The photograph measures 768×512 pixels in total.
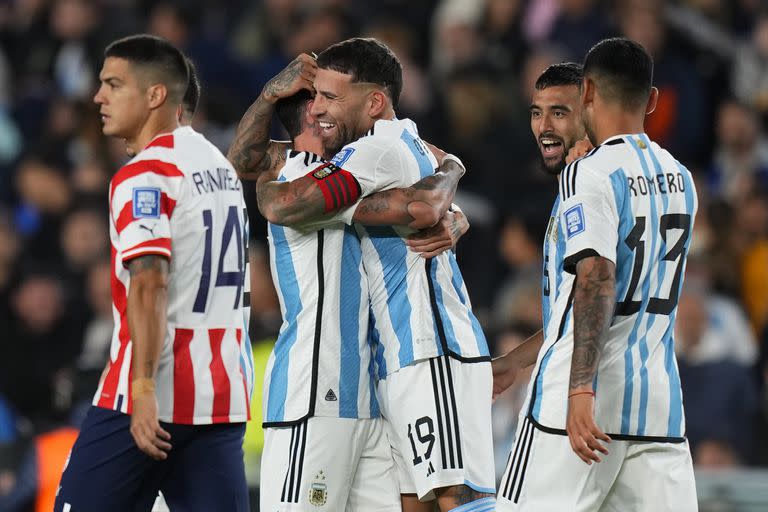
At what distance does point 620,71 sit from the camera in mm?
4980

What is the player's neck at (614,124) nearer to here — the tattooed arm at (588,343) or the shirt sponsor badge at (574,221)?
the shirt sponsor badge at (574,221)

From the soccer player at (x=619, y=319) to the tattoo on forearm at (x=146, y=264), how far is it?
1.41 metres

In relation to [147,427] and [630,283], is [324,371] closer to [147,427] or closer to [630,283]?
[147,427]

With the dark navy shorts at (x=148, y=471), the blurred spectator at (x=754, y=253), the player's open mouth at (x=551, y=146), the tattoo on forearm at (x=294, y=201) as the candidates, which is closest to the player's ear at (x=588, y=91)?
the player's open mouth at (x=551, y=146)

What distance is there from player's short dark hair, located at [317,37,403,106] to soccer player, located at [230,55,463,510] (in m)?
0.39

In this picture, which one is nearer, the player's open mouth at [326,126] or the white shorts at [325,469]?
the white shorts at [325,469]

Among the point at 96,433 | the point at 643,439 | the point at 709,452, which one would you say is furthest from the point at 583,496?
the point at 709,452

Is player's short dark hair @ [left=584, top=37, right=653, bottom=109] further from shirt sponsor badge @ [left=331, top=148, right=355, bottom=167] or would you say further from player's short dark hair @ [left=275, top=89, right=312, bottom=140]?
player's short dark hair @ [left=275, top=89, right=312, bottom=140]

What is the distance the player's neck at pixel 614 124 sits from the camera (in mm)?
5020

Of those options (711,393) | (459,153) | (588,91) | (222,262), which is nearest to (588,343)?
(588,91)

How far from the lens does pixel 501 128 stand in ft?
36.4

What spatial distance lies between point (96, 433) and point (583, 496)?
70.3 inches

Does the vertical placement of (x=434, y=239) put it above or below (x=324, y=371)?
above

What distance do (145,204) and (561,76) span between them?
1.72m
